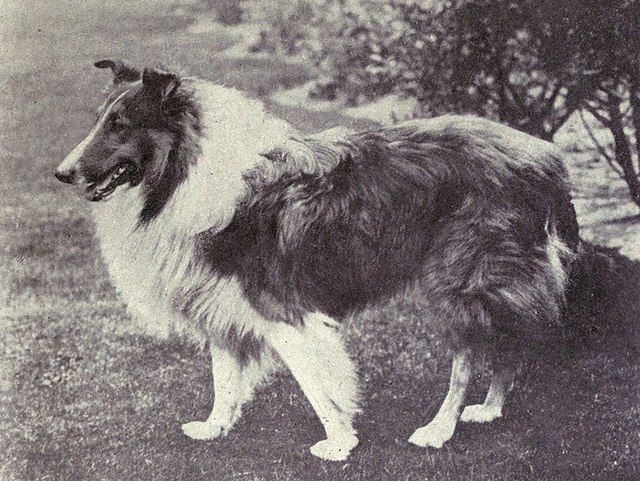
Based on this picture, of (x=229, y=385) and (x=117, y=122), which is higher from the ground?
(x=117, y=122)

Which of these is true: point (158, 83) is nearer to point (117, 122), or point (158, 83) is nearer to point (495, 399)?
point (117, 122)

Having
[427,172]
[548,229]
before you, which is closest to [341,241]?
[427,172]

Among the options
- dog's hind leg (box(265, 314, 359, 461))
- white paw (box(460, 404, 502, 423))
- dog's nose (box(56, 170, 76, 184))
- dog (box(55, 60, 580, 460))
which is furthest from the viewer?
white paw (box(460, 404, 502, 423))

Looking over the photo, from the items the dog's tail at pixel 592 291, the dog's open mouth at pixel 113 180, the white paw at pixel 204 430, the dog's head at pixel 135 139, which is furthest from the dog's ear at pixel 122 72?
the dog's tail at pixel 592 291

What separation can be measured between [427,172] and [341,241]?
0.49 m

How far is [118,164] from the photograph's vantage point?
2607 mm

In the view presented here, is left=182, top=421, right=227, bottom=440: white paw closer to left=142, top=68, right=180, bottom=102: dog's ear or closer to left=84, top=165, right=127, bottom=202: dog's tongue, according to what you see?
left=84, top=165, right=127, bottom=202: dog's tongue

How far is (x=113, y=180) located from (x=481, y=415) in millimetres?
1981

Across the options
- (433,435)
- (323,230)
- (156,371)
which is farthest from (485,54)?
(156,371)

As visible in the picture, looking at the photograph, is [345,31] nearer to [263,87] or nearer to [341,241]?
[263,87]

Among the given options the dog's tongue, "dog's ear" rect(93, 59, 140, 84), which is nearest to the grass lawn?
"dog's ear" rect(93, 59, 140, 84)

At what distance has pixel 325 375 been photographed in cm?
287

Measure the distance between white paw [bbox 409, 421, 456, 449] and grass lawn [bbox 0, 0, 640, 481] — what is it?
0.12ft

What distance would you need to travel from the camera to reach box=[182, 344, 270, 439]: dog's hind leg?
2955 mm
